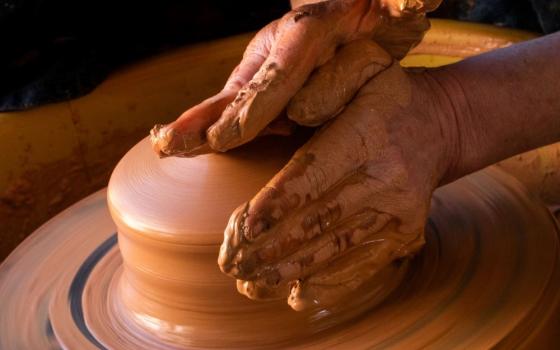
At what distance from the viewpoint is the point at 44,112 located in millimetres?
1988

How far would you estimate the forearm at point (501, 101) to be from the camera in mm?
1180

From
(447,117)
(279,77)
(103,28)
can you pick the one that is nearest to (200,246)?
(279,77)

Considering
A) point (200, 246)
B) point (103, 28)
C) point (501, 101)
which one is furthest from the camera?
point (103, 28)

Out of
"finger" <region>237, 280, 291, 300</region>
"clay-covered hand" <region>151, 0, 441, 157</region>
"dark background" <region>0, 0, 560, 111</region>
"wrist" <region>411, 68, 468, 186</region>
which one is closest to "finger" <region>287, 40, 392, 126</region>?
"clay-covered hand" <region>151, 0, 441, 157</region>

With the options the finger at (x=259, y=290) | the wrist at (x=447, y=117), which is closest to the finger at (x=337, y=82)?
the wrist at (x=447, y=117)

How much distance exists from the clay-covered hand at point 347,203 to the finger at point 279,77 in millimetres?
79

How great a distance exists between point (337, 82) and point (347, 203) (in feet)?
0.59

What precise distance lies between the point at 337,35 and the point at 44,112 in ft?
3.94

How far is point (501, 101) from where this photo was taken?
3.92 ft

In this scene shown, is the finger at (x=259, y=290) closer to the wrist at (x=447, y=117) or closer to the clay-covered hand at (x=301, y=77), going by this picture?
the clay-covered hand at (x=301, y=77)

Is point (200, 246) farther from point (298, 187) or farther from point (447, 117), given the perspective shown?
point (447, 117)

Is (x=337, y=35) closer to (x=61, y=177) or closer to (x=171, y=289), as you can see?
(x=171, y=289)

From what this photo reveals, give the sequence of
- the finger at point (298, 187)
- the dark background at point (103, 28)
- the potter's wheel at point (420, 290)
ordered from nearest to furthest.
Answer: the finger at point (298, 187) → the potter's wheel at point (420, 290) → the dark background at point (103, 28)

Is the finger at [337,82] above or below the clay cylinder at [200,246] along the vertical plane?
above
